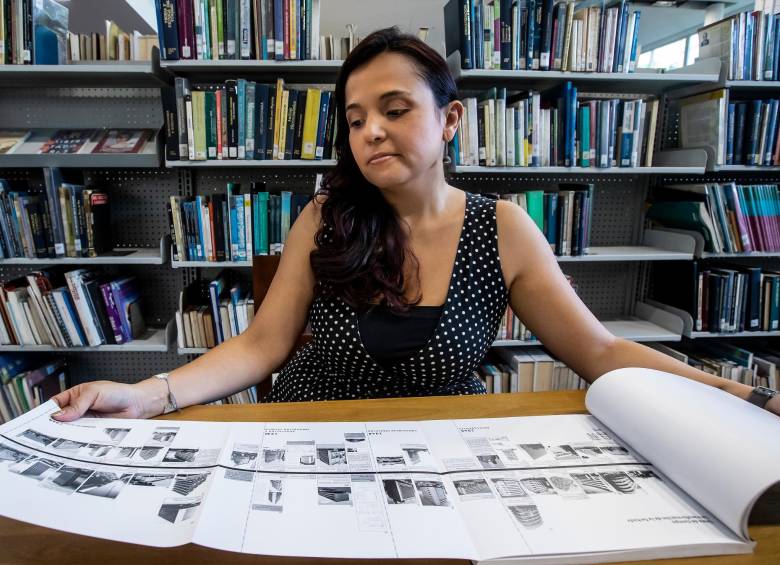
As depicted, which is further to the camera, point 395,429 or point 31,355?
point 31,355

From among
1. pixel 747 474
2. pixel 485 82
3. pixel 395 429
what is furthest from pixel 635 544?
pixel 485 82

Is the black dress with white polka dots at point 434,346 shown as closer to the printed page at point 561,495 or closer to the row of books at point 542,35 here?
the printed page at point 561,495

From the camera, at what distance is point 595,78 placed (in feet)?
6.49

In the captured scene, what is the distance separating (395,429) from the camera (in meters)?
0.64

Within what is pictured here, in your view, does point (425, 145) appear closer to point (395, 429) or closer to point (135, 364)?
point (395, 429)

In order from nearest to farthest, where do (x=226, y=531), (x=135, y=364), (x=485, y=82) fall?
(x=226, y=531)
(x=485, y=82)
(x=135, y=364)

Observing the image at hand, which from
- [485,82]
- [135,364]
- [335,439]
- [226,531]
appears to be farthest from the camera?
[135,364]

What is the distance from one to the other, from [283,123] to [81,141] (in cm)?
87

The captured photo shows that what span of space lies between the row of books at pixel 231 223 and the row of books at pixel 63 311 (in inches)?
13.7

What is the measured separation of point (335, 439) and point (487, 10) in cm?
186

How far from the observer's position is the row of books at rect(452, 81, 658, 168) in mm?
1962

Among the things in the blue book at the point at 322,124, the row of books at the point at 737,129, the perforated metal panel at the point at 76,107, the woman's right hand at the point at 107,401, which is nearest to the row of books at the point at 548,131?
the row of books at the point at 737,129

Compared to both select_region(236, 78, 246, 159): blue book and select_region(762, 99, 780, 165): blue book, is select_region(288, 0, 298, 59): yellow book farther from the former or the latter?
select_region(762, 99, 780, 165): blue book

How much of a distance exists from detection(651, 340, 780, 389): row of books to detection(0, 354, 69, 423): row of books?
9.26 ft
